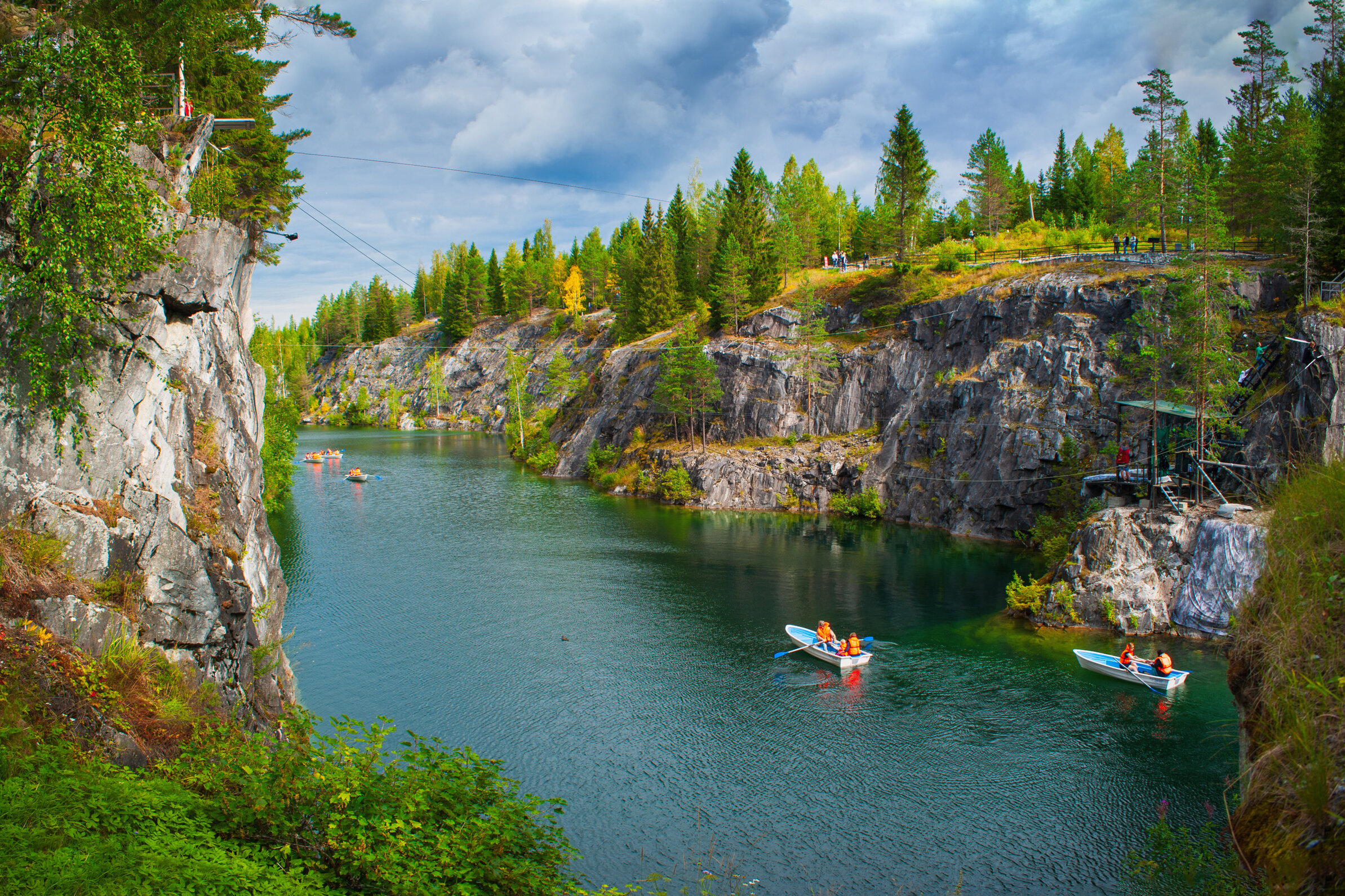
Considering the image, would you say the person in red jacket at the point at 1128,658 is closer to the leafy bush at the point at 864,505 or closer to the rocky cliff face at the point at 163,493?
the rocky cliff face at the point at 163,493

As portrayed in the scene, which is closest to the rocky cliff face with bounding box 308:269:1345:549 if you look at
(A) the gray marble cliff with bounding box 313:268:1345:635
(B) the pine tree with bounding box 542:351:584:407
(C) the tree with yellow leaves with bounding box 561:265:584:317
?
(A) the gray marble cliff with bounding box 313:268:1345:635

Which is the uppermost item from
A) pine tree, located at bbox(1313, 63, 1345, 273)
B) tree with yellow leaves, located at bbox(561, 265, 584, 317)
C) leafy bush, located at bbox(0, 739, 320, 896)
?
tree with yellow leaves, located at bbox(561, 265, 584, 317)

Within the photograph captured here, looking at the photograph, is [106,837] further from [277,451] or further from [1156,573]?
[277,451]

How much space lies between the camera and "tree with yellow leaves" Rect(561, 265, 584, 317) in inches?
4476

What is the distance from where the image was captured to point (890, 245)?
73188 millimetres

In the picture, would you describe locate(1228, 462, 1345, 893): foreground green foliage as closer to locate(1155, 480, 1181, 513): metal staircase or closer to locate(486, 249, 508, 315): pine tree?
locate(1155, 480, 1181, 513): metal staircase

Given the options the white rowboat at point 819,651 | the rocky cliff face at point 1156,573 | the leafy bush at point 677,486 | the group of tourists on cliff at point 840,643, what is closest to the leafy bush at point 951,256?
the leafy bush at point 677,486

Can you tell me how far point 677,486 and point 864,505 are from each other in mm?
14353

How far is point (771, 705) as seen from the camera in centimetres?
2194

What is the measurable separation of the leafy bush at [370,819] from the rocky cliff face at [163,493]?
148 inches

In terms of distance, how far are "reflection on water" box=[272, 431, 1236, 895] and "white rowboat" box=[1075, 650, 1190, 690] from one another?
42cm

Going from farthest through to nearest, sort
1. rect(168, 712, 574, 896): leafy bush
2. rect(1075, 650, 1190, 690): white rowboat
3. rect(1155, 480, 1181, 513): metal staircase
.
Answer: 1. rect(1155, 480, 1181, 513): metal staircase
2. rect(1075, 650, 1190, 690): white rowboat
3. rect(168, 712, 574, 896): leafy bush

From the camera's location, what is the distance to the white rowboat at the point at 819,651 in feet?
79.9

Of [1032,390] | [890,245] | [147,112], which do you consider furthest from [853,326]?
[147,112]
